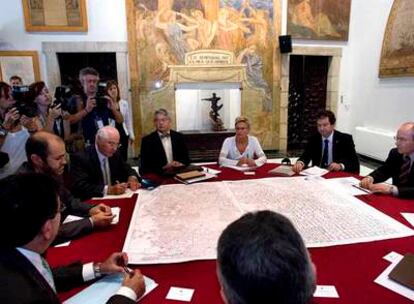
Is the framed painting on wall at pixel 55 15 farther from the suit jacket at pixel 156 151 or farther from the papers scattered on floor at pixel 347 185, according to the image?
the papers scattered on floor at pixel 347 185

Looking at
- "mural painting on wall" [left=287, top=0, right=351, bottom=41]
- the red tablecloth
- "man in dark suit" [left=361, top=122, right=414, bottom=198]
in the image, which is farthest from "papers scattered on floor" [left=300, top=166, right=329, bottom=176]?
"mural painting on wall" [left=287, top=0, right=351, bottom=41]

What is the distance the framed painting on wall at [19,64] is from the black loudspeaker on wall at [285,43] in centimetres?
497

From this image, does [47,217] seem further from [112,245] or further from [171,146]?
[171,146]

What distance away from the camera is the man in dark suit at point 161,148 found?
356cm

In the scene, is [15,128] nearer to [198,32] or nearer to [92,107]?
[92,107]

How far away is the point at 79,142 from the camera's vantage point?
11.5ft

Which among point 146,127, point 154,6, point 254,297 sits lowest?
point 146,127

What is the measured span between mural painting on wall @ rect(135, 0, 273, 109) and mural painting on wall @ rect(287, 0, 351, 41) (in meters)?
0.56

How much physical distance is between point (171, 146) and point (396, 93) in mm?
4956

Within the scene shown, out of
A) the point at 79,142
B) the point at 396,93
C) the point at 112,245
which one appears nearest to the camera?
the point at 112,245

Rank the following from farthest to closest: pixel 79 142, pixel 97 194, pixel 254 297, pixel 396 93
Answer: pixel 396 93 → pixel 79 142 → pixel 97 194 → pixel 254 297

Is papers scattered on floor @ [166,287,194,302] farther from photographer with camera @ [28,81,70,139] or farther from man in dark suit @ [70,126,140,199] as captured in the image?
photographer with camera @ [28,81,70,139]

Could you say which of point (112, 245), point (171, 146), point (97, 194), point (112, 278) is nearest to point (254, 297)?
point (112, 278)

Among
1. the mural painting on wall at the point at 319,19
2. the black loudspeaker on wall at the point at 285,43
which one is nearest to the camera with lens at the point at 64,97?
the black loudspeaker on wall at the point at 285,43
